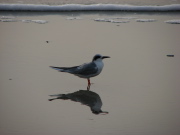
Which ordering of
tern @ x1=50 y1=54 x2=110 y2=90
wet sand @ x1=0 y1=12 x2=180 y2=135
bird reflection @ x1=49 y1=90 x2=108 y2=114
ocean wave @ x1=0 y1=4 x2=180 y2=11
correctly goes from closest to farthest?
1. wet sand @ x1=0 y1=12 x2=180 y2=135
2. bird reflection @ x1=49 y1=90 x2=108 y2=114
3. tern @ x1=50 y1=54 x2=110 y2=90
4. ocean wave @ x1=0 y1=4 x2=180 y2=11

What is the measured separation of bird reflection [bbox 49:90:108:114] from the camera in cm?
489

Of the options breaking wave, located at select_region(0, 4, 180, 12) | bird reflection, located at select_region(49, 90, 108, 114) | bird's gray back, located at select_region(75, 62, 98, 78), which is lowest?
bird reflection, located at select_region(49, 90, 108, 114)

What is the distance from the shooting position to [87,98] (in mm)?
5145

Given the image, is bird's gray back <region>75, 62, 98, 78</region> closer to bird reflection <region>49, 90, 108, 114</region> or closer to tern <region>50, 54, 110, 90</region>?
tern <region>50, 54, 110, 90</region>

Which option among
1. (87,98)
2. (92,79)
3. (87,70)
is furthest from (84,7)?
(87,98)

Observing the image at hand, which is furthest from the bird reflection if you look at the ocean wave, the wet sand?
the ocean wave

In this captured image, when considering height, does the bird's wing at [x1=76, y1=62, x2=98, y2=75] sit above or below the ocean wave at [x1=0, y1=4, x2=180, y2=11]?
below

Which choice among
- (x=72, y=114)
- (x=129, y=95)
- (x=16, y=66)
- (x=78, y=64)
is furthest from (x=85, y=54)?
(x=72, y=114)

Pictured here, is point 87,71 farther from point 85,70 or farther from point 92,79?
point 92,79

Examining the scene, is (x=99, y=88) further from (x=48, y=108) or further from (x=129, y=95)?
(x=48, y=108)

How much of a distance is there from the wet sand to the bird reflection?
0.08m

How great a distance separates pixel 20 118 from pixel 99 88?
1.24 meters

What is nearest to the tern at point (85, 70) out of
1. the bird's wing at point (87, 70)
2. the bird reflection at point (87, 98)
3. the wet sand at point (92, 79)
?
the bird's wing at point (87, 70)

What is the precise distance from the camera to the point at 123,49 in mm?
6668
